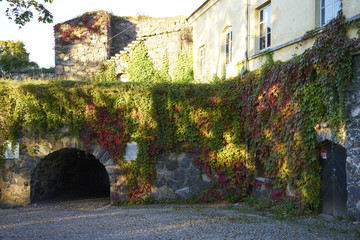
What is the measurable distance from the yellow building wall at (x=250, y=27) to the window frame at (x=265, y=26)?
0.33ft

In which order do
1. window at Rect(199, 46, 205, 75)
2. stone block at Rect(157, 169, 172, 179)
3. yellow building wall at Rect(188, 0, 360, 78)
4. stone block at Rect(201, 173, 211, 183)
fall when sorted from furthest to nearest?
window at Rect(199, 46, 205, 75)
stone block at Rect(201, 173, 211, 183)
stone block at Rect(157, 169, 172, 179)
yellow building wall at Rect(188, 0, 360, 78)

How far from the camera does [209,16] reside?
13.2 meters

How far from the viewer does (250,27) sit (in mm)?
10094

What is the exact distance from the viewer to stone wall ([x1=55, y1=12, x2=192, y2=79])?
49.9 ft

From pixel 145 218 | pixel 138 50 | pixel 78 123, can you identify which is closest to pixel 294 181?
pixel 145 218

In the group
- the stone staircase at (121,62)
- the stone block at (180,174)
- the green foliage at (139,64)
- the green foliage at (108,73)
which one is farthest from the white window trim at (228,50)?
the green foliage at (108,73)

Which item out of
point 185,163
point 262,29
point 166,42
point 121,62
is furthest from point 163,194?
point 166,42

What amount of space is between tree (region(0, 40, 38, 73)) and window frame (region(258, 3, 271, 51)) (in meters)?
11.6

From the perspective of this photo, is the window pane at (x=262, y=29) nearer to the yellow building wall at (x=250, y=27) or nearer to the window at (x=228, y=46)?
the yellow building wall at (x=250, y=27)

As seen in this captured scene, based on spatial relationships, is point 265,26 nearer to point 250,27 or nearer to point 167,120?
point 250,27

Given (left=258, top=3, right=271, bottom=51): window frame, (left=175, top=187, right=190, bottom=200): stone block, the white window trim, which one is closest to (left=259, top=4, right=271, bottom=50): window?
(left=258, top=3, right=271, bottom=51): window frame

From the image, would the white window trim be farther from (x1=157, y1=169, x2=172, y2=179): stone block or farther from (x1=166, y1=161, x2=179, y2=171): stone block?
(x1=157, y1=169, x2=172, y2=179): stone block

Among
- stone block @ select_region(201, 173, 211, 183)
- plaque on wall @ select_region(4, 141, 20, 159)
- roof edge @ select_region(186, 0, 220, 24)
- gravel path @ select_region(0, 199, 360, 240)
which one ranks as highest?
roof edge @ select_region(186, 0, 220, 24)

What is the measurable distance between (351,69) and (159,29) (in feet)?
36.0
